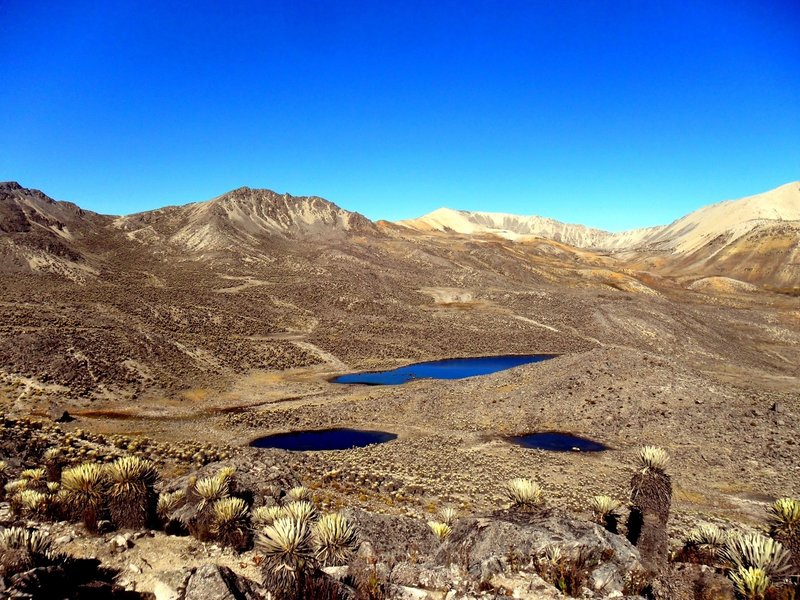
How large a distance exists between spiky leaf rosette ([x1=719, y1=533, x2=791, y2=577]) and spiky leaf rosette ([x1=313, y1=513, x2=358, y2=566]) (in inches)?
265

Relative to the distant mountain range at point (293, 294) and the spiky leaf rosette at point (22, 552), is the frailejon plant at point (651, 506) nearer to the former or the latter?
the spiky leaf rosette at point (22, 552)

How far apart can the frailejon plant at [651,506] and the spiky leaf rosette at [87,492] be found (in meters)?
13.2

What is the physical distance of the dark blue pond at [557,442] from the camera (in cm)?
2914

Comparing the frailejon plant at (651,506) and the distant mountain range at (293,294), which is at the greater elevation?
the distant mountain range at (293,294)

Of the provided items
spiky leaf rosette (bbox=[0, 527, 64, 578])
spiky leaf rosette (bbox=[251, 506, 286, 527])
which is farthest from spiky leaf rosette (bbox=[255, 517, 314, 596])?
spiky leaf rosette (bbox=[0, 527, 64, 578])

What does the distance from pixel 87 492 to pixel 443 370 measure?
45890mm

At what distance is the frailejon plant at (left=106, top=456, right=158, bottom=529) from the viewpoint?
10.3 m

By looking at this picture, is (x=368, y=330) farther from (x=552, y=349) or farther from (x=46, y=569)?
(x=46, y=569)

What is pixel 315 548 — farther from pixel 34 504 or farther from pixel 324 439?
pixel 324 439

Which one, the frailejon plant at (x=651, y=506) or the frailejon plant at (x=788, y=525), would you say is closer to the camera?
the frailejon plant at (x=788, y=525)

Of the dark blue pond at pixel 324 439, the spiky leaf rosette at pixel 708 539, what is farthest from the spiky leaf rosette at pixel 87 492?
the dark blue pond at pixel 324 439

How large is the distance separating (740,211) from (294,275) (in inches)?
6658

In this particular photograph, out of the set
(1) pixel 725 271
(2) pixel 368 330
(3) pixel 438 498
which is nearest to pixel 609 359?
(3) pixel 438 498

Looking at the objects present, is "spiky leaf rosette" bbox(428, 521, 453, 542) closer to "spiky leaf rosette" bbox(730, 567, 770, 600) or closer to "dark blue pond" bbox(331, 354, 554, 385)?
"spiky leaf rosette" bbox(730, 567, 770, 600)
